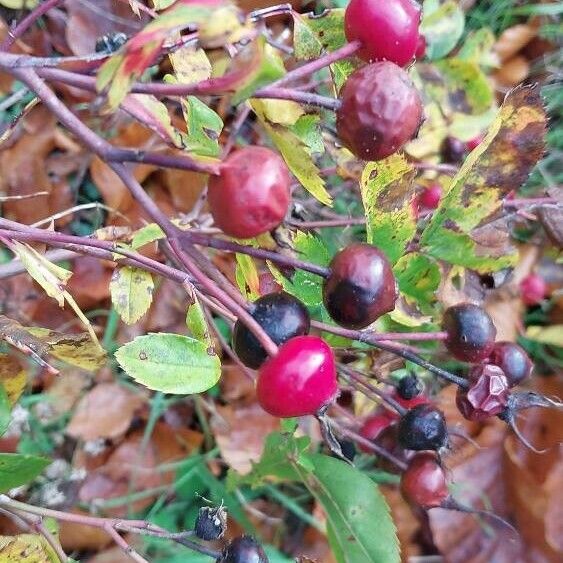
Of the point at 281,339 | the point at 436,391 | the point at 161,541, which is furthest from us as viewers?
the point at 436,391

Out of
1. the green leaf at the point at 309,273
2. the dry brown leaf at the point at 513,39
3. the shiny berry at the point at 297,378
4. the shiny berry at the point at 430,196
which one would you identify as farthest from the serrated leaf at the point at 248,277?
the dry brown leaf at the point at 513,39

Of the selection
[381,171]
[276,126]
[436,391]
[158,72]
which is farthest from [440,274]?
[158,72]

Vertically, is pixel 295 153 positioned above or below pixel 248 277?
above

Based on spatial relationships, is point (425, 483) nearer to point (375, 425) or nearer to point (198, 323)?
point (375, 425)

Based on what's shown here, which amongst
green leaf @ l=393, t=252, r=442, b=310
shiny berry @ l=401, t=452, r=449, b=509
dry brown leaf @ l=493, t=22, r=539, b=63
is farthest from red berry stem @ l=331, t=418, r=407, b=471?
dry brown leaf @ l=493, t=22, r=539, b=63

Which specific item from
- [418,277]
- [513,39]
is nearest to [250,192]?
[418,277]

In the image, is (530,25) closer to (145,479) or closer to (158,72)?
(158,72)

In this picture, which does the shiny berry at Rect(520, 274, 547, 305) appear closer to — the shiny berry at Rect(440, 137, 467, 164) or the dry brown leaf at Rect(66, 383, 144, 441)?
the shiny berry at Rect(440, 137, 467, 164)
